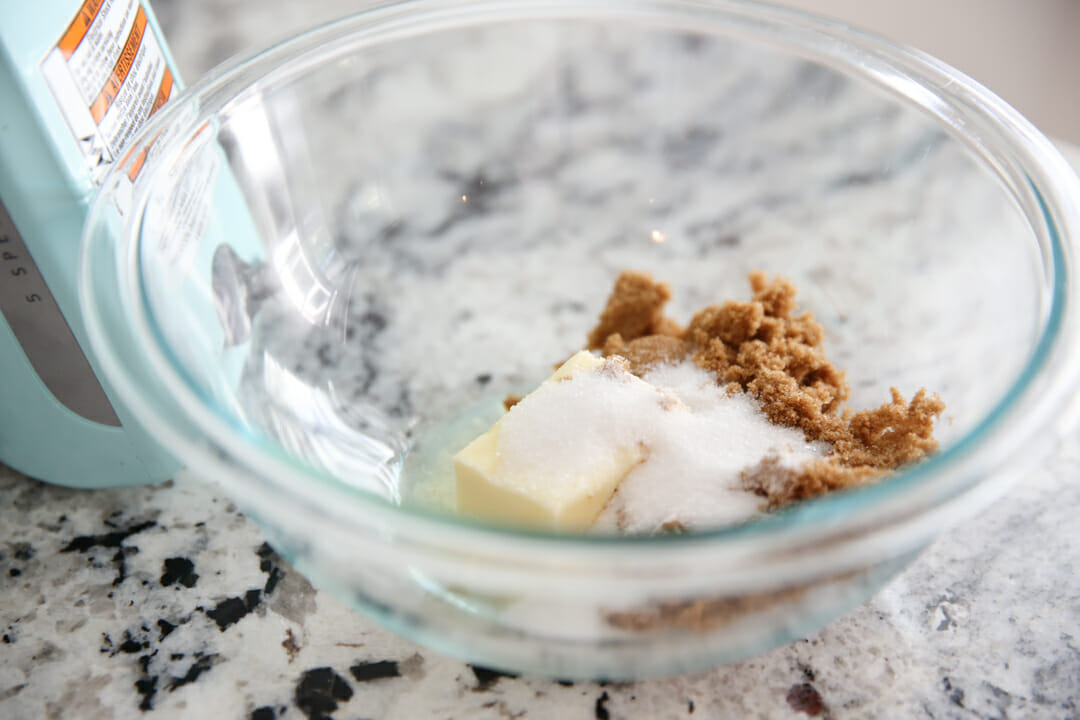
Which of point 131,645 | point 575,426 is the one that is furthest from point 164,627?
point 575,426

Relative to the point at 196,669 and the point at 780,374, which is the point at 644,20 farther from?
the point at 196,669

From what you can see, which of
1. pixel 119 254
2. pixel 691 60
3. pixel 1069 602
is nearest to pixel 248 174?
pixel 119 254

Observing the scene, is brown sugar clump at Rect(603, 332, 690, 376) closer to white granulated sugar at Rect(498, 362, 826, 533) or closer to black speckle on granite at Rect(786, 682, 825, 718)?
white granulated sugar at Rect(498, 362, 826, 533)

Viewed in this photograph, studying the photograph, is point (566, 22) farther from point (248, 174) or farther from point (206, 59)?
point (206, 59)

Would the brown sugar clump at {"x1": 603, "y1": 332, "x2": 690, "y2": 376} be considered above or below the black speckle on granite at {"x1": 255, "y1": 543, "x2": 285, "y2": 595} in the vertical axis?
above

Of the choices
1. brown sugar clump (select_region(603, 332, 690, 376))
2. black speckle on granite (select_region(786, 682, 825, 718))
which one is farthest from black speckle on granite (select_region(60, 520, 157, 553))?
black speckle on granite (select_region(786, 682, 825, 718))

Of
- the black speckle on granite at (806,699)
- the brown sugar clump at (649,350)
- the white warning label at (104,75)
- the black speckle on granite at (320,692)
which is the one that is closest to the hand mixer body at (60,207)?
the white warning label at (104,75)
